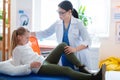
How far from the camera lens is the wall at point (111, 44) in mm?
4348

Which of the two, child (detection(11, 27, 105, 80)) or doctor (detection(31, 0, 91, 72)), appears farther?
doctor (detection(31, 0, 91, 72))

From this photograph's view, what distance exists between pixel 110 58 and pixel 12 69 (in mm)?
Answer: 2417

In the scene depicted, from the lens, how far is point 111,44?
174 inches

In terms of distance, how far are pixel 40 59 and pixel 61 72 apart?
1.11 feet

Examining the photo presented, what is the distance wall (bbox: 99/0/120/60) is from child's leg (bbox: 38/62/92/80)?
224 cm

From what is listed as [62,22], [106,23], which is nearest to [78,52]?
[62,22]

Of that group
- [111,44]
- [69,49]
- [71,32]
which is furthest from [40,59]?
[111,44]

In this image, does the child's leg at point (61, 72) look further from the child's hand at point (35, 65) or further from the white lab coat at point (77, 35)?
the white lab coat at point (77, 35)

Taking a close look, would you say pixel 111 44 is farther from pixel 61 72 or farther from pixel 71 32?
pixel 61 72

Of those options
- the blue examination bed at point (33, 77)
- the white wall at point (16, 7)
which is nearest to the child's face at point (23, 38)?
the blue examination bed at point (33, 77)

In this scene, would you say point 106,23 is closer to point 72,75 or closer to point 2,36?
point 2,36

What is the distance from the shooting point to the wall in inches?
171

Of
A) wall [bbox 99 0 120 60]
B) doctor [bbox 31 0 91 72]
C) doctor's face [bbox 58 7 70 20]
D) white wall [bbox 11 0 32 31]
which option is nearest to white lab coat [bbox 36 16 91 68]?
doctor [bbox 31 0 91 72]

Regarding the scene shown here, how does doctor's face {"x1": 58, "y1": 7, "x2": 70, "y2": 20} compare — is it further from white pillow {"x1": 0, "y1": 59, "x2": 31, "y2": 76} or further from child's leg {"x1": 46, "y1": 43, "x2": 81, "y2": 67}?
white pillow {"x1": 0, "y1": 59, "x2": 31, "y2": 76}
